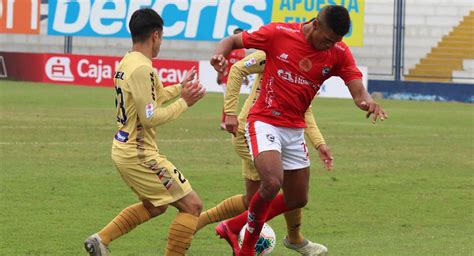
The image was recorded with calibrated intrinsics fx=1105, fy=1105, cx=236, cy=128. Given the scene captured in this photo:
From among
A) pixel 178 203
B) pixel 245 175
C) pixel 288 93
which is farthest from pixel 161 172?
pixel 245 175

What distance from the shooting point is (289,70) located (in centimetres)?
866

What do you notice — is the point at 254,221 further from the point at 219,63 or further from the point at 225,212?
the point at 219,63

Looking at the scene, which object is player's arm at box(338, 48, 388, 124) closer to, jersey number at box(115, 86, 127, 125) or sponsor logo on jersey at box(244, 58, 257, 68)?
sponsor logo on jersey at box(244, 58, 257, 68)

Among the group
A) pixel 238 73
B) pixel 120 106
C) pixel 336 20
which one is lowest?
pixel 120 106

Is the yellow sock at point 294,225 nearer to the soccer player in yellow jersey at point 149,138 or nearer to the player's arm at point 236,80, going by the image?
the player's arm at point 236,80

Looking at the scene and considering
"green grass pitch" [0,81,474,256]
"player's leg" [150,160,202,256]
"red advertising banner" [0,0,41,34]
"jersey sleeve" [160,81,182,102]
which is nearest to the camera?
"player's leg" [150,160,202,256]

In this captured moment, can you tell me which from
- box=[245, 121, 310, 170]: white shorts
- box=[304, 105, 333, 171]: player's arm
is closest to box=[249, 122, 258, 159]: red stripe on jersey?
box=[245, 121, 310, 170]: white shorts

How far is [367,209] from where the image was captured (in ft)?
40.3

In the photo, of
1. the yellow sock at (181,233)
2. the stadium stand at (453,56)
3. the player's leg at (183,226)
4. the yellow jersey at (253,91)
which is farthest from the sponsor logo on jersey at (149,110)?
the stadium stand at (453,56)

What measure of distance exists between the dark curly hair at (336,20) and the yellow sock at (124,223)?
2.00m

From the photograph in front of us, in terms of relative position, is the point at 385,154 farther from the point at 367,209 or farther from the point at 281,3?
the point at 281,3

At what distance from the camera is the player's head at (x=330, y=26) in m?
8.44

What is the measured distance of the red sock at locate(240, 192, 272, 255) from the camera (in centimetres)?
861

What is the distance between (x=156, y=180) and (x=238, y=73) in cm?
201
